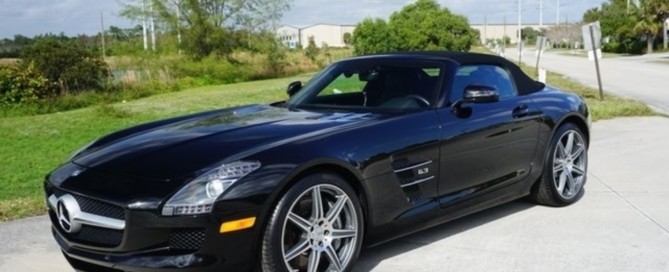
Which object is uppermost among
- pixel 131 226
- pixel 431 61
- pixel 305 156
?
pixel 431 61

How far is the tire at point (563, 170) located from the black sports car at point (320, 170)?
21mm

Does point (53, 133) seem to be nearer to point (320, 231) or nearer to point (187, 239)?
point (320, 231)

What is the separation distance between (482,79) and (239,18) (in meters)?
40.4

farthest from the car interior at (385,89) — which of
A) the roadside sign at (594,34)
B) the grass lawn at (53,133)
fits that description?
the roadside sign at (594,34)

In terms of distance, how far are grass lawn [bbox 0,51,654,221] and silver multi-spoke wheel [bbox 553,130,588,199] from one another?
4461 mm

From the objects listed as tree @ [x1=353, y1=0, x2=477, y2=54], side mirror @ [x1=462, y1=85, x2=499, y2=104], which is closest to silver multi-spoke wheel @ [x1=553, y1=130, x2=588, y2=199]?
side mirror @ [x1=462, y1=85, x2=499, y2=104]

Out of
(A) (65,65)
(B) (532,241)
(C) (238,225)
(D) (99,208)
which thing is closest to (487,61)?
(B) (532,241)

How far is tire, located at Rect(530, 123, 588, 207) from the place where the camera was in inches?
226

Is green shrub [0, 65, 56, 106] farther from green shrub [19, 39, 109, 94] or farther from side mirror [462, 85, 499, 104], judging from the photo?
side mirror [462, 85, 499, 104]

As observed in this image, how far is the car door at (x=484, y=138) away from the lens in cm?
471

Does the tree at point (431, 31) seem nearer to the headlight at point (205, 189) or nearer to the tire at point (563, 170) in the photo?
the tire at point (563, 170)

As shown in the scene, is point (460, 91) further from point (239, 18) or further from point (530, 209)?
point (239, 18)

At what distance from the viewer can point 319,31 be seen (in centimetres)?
15988

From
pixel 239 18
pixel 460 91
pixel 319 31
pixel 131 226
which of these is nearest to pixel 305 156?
pixel 131 226
